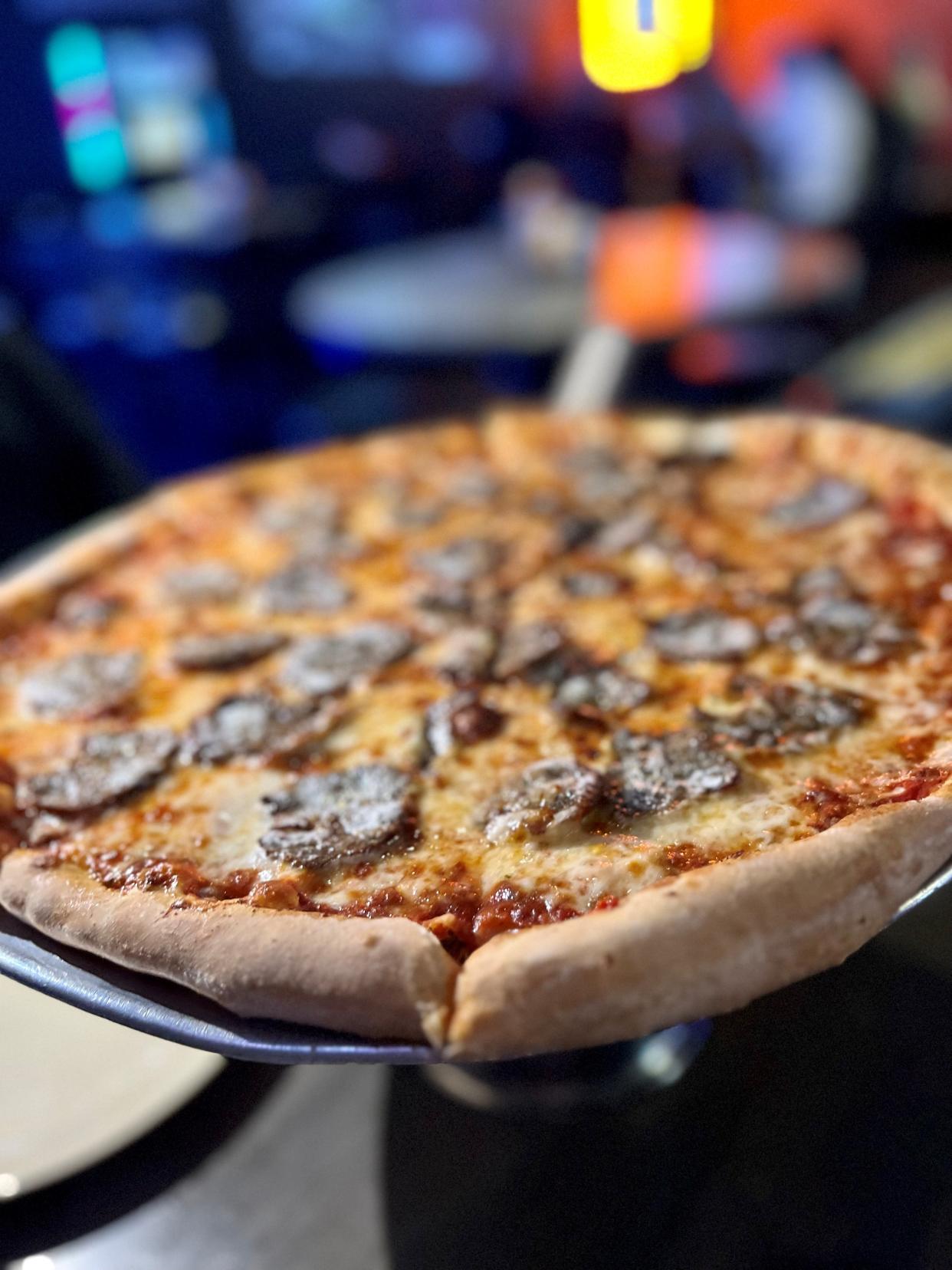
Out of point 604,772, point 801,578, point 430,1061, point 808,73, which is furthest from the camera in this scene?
point 808,73

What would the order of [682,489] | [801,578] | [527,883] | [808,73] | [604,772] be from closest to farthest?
1. [527,883]
2. [604,772]
3. [801,578]
4. [682,489]
5. [808,73]

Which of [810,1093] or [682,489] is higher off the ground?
[682,489]

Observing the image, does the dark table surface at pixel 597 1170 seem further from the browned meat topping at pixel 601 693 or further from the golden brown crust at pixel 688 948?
the browned meat topping at pixel 601 693

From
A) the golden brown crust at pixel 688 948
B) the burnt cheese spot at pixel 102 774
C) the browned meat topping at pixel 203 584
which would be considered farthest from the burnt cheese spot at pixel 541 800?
the browned meat topping at pixel 203 584

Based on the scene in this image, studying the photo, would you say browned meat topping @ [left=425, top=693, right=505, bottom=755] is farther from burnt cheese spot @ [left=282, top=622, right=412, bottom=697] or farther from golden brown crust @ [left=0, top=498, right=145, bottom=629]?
golden brown crust @ [left=0, top=498, right=145, bottom=629]

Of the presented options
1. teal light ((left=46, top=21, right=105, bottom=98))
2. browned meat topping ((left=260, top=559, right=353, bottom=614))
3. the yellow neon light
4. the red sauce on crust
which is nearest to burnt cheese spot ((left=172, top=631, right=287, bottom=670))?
browned meat topping ((left=260, top=559, right=353, bottom=614))

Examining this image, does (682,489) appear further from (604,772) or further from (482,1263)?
(482,1263)

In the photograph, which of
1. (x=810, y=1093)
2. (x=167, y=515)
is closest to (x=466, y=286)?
(x=167, y=515)
